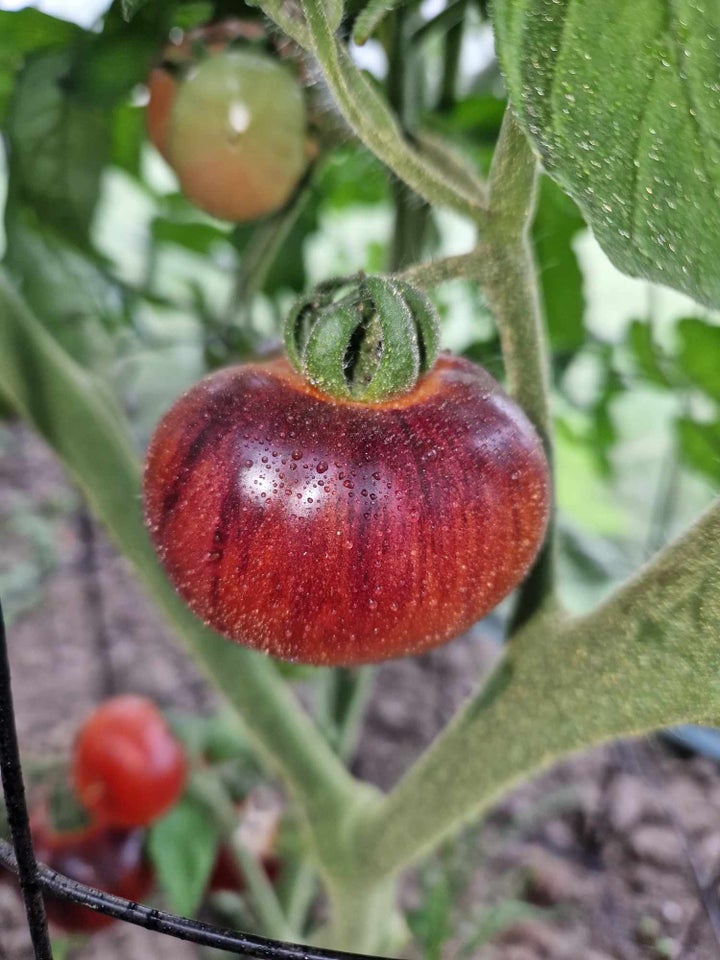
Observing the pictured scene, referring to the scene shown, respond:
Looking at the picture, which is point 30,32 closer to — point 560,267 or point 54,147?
point 54,147

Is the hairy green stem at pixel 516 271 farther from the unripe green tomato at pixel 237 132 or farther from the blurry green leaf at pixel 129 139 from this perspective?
the blurry green leaf at pixel 129 139

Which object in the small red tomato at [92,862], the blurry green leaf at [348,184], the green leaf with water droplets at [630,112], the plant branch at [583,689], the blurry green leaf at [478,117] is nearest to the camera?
the green leaf with water droplets at [630,112]

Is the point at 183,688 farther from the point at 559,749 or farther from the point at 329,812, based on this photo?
the point at 559,749

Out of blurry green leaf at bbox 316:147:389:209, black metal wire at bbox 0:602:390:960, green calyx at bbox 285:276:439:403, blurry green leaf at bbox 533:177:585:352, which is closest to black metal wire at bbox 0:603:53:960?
black metal wire at bbox 0:602:390:960

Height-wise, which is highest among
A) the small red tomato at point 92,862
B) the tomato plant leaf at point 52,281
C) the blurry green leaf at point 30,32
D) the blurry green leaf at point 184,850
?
the blurry green leaf at point 30,32

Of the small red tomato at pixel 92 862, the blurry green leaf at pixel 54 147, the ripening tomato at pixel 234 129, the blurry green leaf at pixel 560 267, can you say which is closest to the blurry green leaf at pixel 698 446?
the blurry green leaf at pixel 560 267

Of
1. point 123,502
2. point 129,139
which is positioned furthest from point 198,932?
point 129,139

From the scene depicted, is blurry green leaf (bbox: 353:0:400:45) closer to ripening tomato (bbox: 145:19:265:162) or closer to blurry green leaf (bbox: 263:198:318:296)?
ripening tomato (bbox: 145:19:265:162)

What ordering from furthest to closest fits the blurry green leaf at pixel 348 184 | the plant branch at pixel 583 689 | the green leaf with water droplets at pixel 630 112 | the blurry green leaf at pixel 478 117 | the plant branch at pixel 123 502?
the blurry green leaf at pixel 348 184 < the blurry green leaf at pixel 478 117 < the plant branch at pixel 123 502 < the plant branch at pixel 583 689 < the green leaf with water droplets at pixel 630 112
